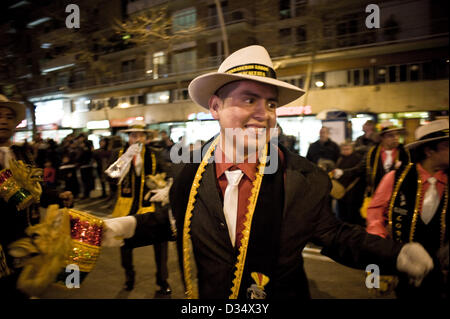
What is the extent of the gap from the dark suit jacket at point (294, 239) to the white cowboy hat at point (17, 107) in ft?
5.05

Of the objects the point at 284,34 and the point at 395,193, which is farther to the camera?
the point at 284,34

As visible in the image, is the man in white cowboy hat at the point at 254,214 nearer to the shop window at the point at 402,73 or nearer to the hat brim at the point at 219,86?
the hat brim at the point at 219,86

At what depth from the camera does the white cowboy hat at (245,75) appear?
1556mm

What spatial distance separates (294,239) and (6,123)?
213cm

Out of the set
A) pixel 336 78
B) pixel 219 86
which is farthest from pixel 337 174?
pixel 336 78

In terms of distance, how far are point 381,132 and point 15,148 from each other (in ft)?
16.6

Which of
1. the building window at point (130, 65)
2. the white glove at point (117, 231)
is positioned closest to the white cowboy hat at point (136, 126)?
the building window at point (130, 65)

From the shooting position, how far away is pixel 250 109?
1.57 meters

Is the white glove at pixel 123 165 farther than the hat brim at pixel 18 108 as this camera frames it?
Yes

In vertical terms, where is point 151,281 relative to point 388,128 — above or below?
below

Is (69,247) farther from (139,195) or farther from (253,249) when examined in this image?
(139,195)

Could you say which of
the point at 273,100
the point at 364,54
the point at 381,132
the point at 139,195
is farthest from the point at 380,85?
the point at 273,100

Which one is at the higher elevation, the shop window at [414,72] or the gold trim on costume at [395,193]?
the shop window at [414,72]

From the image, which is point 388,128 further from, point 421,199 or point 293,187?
point 293,187
